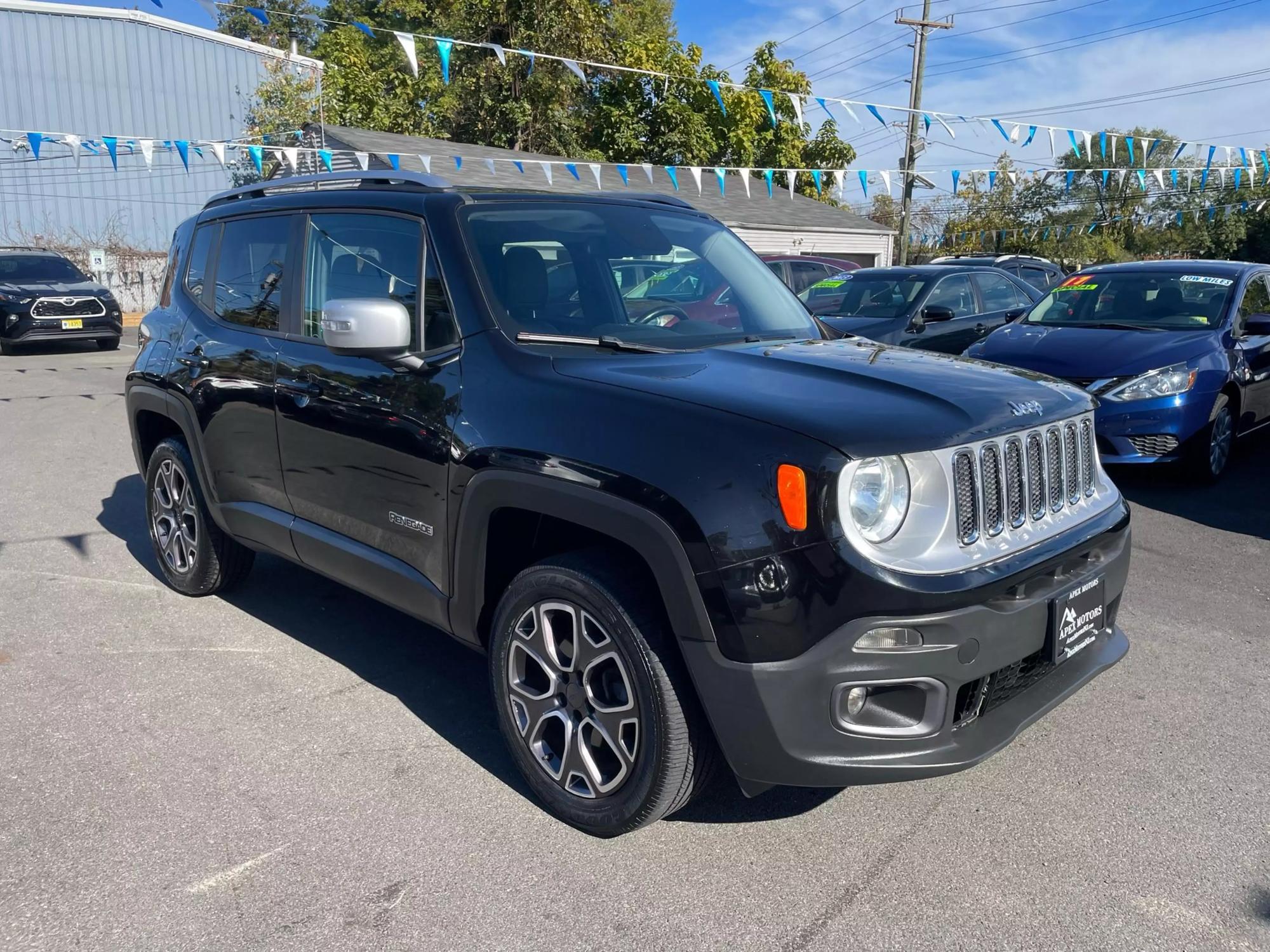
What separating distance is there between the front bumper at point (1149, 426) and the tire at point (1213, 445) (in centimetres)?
10

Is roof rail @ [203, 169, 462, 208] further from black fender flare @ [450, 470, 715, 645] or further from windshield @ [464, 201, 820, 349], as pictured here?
black fender flare @ [450, 470, 715, 645]

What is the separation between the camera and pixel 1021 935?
2.61 m

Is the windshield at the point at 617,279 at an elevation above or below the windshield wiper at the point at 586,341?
above

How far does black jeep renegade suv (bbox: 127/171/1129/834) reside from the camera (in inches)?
102

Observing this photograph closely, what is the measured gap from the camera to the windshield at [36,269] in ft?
56.8

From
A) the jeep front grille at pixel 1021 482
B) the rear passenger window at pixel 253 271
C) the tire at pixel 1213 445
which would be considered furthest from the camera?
the tire at pixel 1213 445

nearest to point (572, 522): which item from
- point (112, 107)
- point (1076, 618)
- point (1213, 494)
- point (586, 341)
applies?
point (586, 341)

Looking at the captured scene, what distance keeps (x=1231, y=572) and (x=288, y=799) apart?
490 centimetres

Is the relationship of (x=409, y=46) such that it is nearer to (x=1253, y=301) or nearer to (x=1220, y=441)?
(x=1253, y=301)

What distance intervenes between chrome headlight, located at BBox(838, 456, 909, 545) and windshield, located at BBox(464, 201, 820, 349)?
3.56ft

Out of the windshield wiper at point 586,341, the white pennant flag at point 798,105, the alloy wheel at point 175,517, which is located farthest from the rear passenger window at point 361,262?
the white pennant flag at point 798,105

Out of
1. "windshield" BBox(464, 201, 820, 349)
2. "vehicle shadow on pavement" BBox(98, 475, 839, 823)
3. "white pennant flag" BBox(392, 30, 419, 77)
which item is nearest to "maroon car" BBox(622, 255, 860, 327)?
"windshield" BBox(464, 201, 820, 349)

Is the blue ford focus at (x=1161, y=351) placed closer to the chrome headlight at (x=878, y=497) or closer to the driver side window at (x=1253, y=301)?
the driver side window at (x=1253, y=301)

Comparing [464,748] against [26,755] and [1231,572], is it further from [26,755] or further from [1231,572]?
[1231,572]
